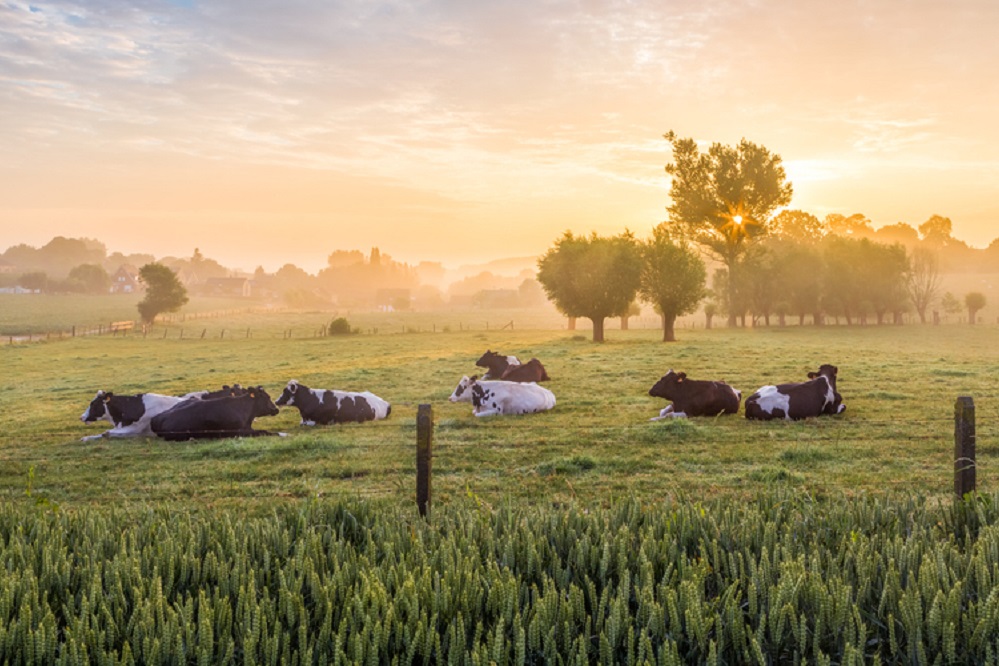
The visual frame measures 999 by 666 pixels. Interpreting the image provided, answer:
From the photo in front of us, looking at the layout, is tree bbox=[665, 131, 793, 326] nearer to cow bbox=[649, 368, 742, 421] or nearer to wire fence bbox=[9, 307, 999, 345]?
wire fence bbox=[9, 307, 999, 345]

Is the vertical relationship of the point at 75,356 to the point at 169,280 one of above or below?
below

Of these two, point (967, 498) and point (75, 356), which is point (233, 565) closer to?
point (967, 498)

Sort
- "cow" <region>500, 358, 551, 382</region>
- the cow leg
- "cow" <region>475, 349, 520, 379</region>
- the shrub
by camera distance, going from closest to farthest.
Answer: the cow leg
"cow" <region>500, 358, 551, 382</region>
"cow" <region>475, 349, 520, 379</region>
the shrub

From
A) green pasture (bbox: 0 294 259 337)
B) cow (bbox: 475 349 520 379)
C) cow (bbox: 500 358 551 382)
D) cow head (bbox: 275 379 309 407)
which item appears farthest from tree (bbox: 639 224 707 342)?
green pasture (bbox: 0 294 259 337)

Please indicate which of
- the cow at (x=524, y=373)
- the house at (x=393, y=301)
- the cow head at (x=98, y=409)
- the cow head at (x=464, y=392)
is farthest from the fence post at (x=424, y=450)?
the house at (x=393, y=301)

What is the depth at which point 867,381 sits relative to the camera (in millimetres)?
23500

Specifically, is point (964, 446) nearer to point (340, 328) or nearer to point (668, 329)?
point (668, 329)

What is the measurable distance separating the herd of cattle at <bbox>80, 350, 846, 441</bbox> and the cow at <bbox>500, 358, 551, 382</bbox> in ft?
15.0

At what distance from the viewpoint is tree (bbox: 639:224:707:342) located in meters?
53.1

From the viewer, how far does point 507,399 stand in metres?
18.3

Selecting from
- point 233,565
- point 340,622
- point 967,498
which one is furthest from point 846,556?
point 233,565

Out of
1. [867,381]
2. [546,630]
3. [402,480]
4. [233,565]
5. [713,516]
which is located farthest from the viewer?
[867,381]

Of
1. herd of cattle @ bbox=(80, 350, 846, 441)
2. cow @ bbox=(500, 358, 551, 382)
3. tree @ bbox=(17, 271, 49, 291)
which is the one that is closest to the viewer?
herd of cattle @ bbox=(80, 350, 846, 441)

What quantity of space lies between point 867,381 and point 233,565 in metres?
22.0
